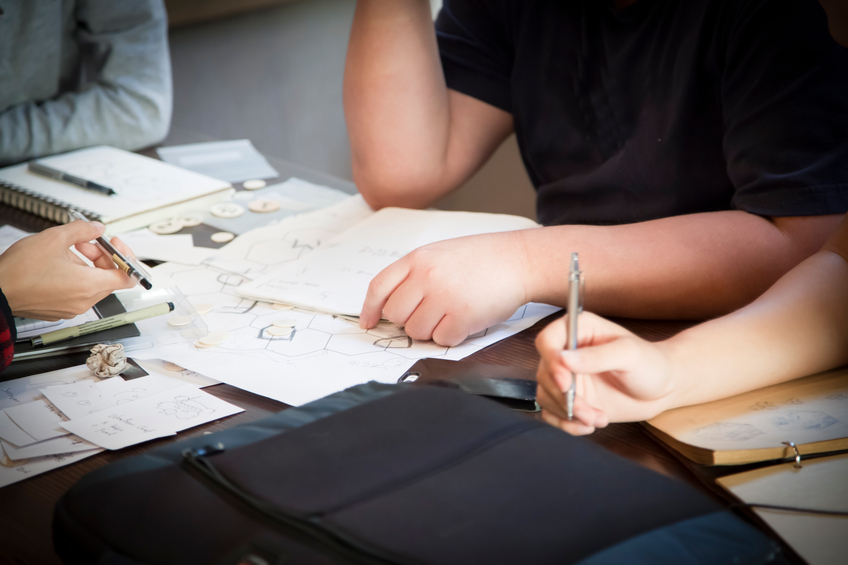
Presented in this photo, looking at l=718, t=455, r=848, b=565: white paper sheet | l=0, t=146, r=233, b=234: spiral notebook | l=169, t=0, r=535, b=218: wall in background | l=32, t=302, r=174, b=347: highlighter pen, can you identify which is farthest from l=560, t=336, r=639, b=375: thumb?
l=169, t=0, r=535, b=218: wall in background

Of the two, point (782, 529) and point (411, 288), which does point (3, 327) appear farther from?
point (782, 529)

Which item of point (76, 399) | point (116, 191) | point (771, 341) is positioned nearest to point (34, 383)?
point (76, 399)

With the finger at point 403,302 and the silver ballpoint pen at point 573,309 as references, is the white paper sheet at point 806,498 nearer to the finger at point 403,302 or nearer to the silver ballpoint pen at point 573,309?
the silver ballpoint pen at point 573,309

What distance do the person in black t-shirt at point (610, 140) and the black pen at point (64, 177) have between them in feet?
1.28

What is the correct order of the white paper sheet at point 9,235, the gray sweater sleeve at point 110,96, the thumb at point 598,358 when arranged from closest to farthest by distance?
the thumb at point 598,358 < the white paper sheet at point 9,235 < the gray sweater sleeve at point 110,96

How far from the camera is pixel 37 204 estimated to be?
976mm

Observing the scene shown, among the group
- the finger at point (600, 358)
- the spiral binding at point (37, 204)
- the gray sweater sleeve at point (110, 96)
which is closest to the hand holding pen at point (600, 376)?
the finger at point (600, 358)

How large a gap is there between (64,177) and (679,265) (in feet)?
3.04

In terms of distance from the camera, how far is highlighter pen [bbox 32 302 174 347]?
61cm

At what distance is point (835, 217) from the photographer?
24.4 inches

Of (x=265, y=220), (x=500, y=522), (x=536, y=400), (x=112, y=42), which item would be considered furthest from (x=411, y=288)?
(x=112, y=42)

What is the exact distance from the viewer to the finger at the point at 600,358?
1.32 feet

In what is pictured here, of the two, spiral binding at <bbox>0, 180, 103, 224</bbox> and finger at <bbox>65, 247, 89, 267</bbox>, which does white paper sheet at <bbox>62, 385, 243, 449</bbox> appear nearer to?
finger at <bbox>65, 247, 89, 267</bbox>

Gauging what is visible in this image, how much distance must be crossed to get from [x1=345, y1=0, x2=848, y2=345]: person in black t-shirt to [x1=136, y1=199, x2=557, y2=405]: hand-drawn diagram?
0.08 ft
